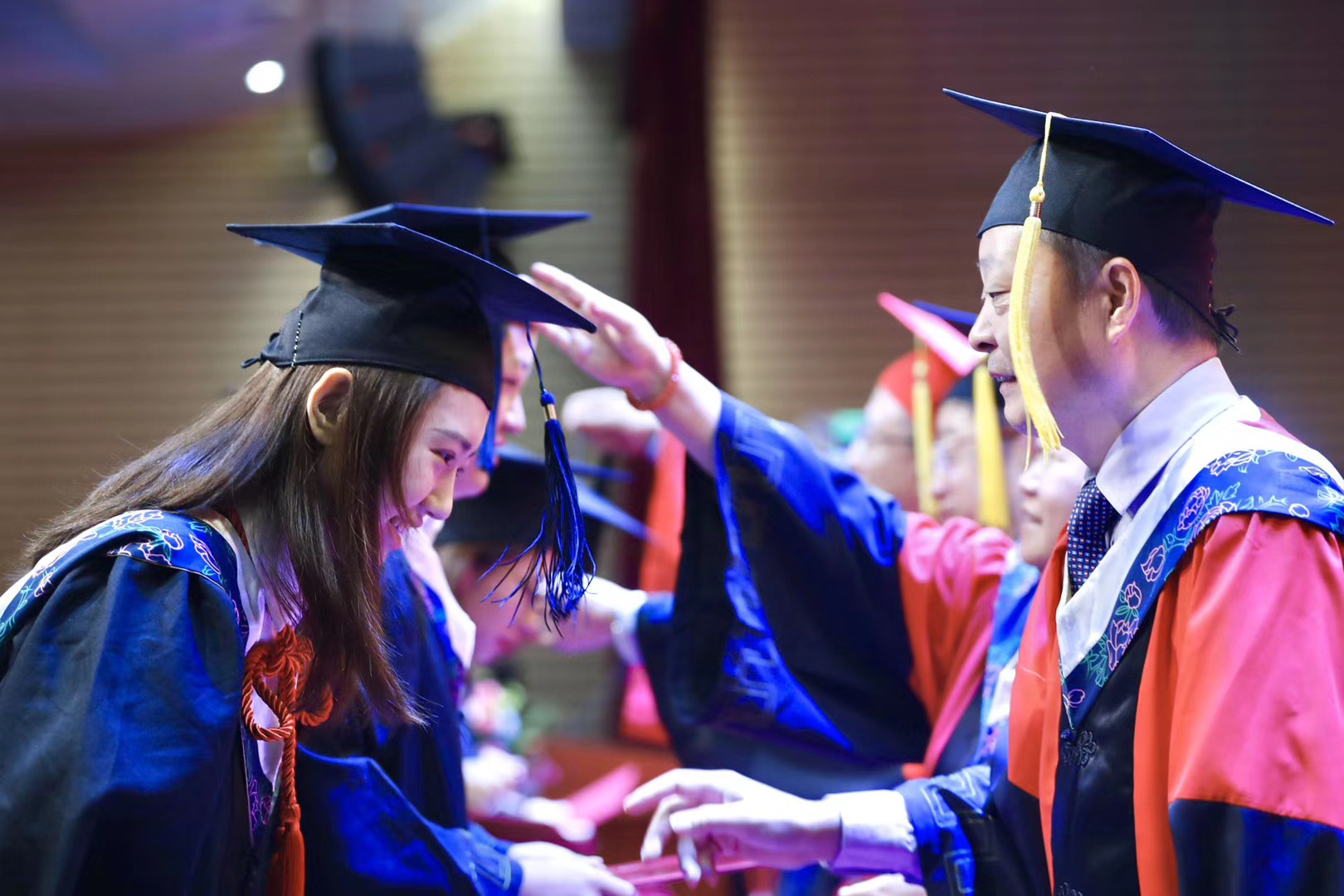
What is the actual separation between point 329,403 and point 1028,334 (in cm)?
79

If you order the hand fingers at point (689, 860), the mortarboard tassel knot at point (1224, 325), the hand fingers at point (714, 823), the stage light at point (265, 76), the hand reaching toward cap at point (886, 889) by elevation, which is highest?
the stage light at point (265, 76)

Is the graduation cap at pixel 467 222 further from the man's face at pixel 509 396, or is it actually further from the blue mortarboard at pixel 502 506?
the blue mortarboard at pixel 502 506

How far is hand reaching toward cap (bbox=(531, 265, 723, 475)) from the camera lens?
5.99 ft

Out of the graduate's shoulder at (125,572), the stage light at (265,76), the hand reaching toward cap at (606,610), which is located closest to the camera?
the graduate's shoulder at (125,572)

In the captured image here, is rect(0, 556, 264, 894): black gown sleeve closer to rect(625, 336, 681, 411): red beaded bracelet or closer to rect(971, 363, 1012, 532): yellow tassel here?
rect(625, 336, 681, 411): red beaded bracelet

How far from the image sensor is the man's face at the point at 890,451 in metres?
3.10

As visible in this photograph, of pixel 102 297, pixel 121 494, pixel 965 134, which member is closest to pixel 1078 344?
pixel 121 494

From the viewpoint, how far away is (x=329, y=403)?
4.53ft

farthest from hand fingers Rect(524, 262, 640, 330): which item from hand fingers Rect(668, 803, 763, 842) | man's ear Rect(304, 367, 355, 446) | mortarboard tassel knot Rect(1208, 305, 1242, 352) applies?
mortarboard tassel knot Rect(1208, 305, 1242, 352)

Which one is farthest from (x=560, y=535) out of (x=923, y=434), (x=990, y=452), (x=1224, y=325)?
(x=923, y=434)

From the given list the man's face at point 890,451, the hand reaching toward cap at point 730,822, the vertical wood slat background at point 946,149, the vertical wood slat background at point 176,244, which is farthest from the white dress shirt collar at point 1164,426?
the vertical wood slat background at point 176,244

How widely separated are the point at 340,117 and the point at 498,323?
379 cm

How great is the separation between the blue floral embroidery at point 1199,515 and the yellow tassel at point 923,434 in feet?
5.28

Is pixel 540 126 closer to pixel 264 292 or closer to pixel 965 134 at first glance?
pixel 264 292
